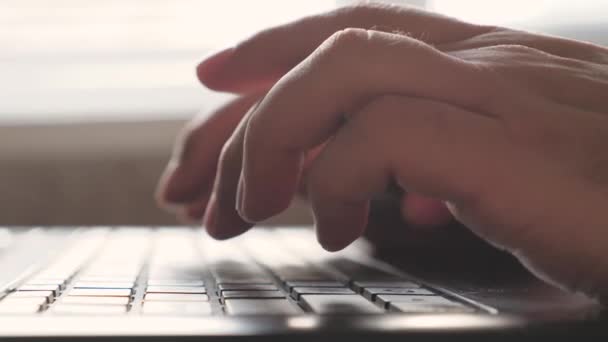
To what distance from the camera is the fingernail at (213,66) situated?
0.59 meters

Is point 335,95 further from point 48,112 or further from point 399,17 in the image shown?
point 48,112

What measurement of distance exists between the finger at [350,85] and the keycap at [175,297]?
0.09 metres

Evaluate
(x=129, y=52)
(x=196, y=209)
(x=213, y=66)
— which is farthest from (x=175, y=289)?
(x=129, y=52)

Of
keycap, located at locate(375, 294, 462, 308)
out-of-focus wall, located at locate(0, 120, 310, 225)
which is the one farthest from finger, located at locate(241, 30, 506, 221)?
out-of-focus wall, located at locate(0, 120, 310, 225)

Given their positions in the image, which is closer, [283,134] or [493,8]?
[283,134]

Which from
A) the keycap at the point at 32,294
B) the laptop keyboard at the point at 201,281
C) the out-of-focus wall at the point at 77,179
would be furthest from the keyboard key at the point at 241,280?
the out-of-focus wall at the point at 77,179

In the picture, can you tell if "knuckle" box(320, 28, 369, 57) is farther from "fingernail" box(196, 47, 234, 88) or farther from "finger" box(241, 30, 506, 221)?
"fingernail" box(196, 47, 234, 88)

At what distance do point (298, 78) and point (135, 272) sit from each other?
158mm

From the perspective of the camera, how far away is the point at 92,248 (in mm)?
645

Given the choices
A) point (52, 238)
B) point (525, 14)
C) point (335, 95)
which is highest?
point (525, 14)

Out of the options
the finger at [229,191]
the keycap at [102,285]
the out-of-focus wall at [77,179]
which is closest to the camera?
the keycap at [102,285]

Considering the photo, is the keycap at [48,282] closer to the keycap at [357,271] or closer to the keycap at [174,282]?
the keycap at [174,282]

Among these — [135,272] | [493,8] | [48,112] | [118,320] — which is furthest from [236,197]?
[493,8]

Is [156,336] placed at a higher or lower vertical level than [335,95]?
lower
